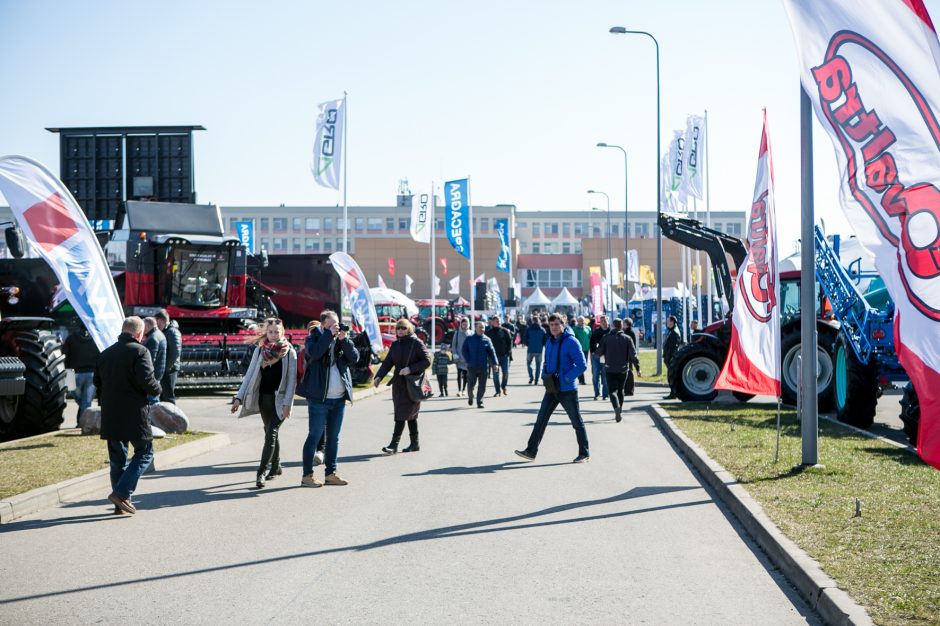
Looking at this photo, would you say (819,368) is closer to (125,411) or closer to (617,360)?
(617,360)

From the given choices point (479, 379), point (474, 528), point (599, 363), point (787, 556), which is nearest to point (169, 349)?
point (474, 528)

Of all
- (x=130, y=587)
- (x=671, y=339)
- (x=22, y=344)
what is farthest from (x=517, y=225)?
(x=130, y=587)

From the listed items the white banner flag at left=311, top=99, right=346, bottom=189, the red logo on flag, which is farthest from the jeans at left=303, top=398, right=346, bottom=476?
the white banner flag at left=311, top=99, right=346, bottom=189

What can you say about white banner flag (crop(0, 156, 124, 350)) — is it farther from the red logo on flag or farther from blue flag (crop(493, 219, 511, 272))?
blue flag (crop(493, 219, 511, 272))

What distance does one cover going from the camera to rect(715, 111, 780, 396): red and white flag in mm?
11641

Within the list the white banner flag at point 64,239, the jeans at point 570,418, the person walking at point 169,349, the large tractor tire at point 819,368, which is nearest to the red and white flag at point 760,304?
the jeans at point 570,418

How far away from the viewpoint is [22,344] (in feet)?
47.6

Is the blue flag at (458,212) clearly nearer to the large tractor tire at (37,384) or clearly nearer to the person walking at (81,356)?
the person walking at (81,356)

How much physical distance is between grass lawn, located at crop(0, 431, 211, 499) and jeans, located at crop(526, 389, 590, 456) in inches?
186

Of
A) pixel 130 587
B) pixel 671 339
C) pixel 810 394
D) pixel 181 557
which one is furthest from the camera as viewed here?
pixel 671 339

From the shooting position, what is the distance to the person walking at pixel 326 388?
36.5 ft

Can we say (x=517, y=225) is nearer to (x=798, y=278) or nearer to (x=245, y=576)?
(x=798, y=278)

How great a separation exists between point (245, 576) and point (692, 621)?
2.99 metres

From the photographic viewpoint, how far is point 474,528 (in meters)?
8.72
